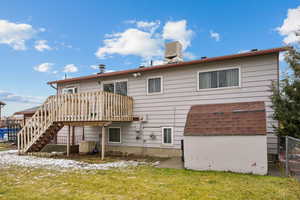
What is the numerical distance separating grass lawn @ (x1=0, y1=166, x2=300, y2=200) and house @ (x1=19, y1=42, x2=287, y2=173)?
1542 mm

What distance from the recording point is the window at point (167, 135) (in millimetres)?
9417

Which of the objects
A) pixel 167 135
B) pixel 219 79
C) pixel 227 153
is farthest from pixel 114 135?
pixel 227 153

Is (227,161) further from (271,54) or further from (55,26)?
(55,26)

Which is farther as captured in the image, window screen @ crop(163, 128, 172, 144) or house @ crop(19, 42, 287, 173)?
window screen @ crop(163, 128, 172, 144)

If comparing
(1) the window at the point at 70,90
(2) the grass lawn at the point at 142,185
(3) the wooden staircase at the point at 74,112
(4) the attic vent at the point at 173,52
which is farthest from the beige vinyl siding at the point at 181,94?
(2) the grass lawn at the point at 142,185

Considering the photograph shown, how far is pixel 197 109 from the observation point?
8.15 meters

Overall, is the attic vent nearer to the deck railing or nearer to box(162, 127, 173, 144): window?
the deck railing

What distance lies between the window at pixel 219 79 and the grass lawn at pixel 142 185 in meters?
3.82

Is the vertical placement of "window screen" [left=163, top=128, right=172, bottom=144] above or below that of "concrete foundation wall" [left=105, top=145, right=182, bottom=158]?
above

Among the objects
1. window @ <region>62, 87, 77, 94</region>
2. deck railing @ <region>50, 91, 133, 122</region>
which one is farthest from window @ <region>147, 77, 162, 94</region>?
window @ <region>62, 87, 77, 94</region>

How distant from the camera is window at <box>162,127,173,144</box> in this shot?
9.42m

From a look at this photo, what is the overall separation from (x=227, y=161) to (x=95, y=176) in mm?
3988

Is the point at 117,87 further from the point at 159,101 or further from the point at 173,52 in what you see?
the point at 173,52

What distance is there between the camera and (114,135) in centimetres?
1101
